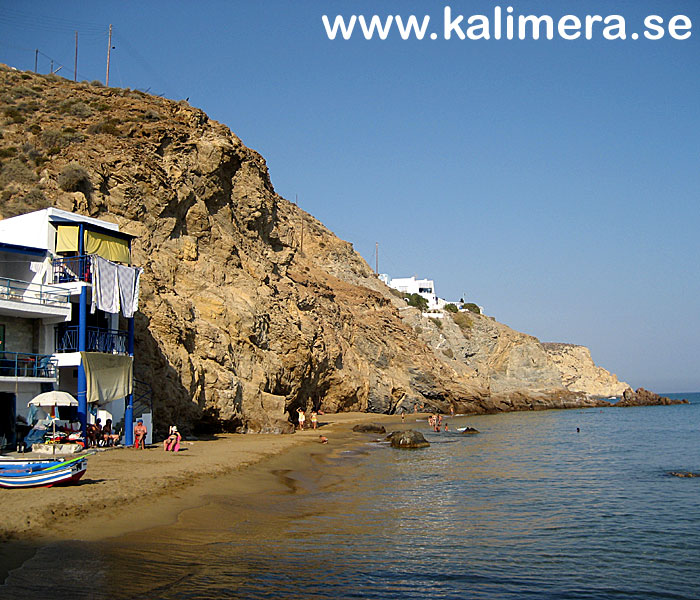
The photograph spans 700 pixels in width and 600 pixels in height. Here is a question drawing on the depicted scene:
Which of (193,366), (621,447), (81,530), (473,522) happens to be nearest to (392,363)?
(621,447)

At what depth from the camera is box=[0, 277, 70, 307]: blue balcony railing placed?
2242cm

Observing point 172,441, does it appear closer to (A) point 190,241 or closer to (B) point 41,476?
(B) point 41,476

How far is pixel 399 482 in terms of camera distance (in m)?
21.7

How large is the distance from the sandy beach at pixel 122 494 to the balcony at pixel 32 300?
528 cm

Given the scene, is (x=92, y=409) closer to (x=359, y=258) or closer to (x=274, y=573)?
(x=274, y=573)

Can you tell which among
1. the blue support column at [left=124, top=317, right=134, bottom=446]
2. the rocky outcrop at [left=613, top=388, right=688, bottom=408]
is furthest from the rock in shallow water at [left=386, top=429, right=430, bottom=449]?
the rocky outcrop at [left=613, top=388, right=688, bottom=408]

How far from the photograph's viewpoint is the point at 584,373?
470 feet

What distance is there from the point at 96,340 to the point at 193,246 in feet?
47.6

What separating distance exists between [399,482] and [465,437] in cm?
1977

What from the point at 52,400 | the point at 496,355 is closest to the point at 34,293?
the point at 52,400

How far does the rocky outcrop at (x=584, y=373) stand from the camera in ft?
461

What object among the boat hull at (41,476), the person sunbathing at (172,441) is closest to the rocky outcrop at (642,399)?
the person sunbathing at (172,441)

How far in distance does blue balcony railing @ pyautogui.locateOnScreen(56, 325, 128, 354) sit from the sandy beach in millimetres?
3953

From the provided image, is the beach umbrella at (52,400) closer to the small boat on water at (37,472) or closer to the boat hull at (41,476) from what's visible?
the small boat on water at (37,472)
